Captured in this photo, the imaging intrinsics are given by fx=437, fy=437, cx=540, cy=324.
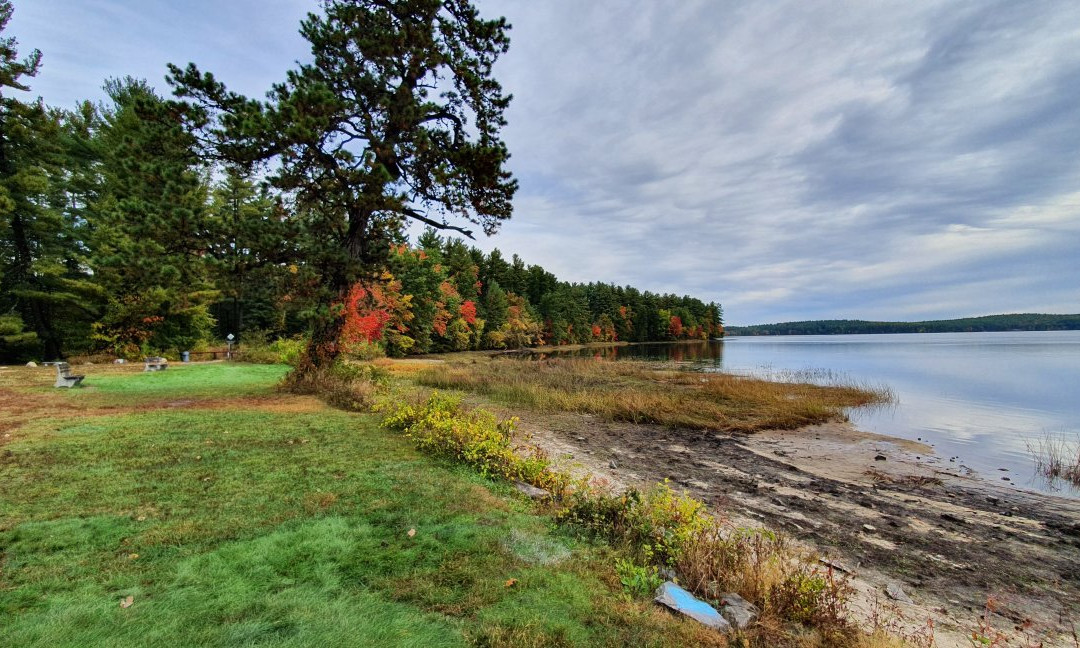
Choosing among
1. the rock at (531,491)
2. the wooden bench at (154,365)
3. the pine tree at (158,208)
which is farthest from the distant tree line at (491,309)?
the rock at (531,491)

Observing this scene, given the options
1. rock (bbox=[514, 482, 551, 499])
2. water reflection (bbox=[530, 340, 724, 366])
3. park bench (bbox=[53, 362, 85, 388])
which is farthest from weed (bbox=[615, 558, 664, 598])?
water reflection (bbox=[530, 340, 724, 366])

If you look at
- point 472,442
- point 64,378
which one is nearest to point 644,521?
point 472,442

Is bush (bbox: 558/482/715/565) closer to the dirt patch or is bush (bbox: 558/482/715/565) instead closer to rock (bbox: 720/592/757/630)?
rock (bbox: 720/592/757/630)

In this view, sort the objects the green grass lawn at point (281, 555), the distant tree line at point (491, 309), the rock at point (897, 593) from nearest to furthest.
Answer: the green grass lawn at point (281, 555)
the rock at point (897, 593)
the distant tree line at point (491, 309)

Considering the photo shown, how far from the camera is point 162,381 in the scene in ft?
46.0

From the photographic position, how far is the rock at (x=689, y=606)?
301 centimetres

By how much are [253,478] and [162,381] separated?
12.2 metres

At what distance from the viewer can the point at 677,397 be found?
16.8 meters

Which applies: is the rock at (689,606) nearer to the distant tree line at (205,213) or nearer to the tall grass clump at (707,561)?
the tall grass clump at (707,561)

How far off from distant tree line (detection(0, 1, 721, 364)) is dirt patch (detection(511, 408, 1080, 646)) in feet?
23.3

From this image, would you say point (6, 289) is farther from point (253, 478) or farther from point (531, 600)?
point (531, 600)

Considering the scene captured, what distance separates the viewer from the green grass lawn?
8.93 feet

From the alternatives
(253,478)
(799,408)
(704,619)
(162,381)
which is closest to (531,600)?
(704,619)

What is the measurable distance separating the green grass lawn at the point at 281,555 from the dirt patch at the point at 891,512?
9.25 ft
